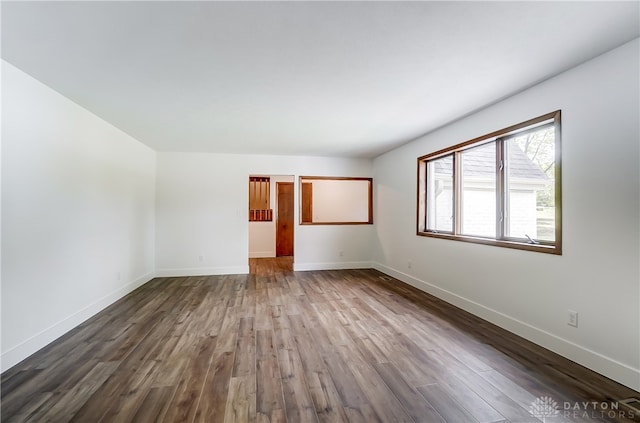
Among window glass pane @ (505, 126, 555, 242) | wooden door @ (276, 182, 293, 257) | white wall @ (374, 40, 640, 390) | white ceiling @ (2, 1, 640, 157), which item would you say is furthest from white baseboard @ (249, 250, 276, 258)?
window glass pane @ (505, 126, 555, 242)

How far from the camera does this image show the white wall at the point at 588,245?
182cm

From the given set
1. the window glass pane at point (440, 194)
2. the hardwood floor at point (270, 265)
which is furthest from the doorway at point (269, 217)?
the window glass pane at point (440, 194)

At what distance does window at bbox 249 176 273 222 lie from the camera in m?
7.76

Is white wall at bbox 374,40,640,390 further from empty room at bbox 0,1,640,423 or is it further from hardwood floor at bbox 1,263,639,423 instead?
hardwood floor at bbox 1,263,639,423

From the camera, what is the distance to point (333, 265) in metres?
5.72

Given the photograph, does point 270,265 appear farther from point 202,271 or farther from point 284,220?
point 284,220

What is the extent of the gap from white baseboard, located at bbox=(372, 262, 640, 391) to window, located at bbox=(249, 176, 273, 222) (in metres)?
5.31

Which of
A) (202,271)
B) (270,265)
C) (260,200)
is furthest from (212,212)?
(260,200)

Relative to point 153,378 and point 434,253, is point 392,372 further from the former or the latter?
point 434,253

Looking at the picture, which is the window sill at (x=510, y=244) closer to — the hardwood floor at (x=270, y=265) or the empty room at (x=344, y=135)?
the empty room at (x=344, y=135)

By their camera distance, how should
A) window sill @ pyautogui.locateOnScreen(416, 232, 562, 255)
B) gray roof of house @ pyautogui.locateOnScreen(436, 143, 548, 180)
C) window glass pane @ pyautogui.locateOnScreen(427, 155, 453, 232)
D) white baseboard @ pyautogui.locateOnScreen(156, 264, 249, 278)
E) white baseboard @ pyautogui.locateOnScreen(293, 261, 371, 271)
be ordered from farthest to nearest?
white baseboard @ pyautogui.locateOnScreen(293, 261, 371, 271)
white baseboard @ pyautogui.locateOnScreen(156, 264, 249, 278)
window glass pane @ pyautogui.locateOnScreen(427, 155, 453, 232)
gray roof of house @ pyautogui.locateOnScreen(436, 143, 548, 180)
window sill @ pyautogui.locateOnScreen(416, 232, 562, 255)

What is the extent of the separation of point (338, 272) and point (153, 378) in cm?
385

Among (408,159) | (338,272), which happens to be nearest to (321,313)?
(338,272)

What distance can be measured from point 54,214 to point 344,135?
340 cm
